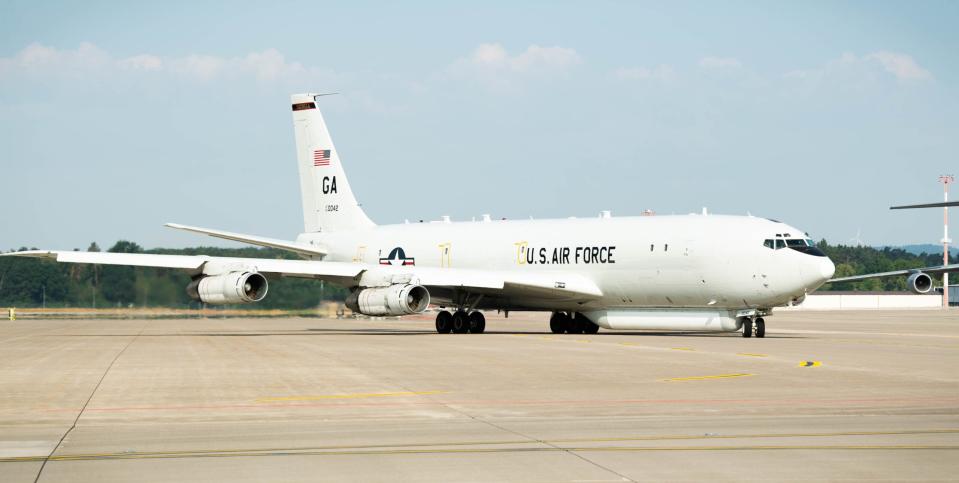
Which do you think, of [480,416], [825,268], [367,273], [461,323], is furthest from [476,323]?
[480,416]

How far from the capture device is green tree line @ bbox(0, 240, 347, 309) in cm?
5178

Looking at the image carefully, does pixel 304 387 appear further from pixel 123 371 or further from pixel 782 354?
pixel 782 354

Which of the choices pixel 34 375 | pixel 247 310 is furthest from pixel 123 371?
pixel 247 310

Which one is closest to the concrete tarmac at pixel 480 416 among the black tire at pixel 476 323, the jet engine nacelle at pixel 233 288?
the jet engine nacelle at pixel 233 288

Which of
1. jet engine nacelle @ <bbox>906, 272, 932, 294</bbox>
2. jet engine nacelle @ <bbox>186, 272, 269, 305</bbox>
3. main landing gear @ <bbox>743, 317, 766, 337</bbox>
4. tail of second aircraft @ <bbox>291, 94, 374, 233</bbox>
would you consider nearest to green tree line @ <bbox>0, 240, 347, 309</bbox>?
tail of second aircraft @ <bbox>291, 94, 374, 233</bbox>

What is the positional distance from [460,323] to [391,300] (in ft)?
16.0

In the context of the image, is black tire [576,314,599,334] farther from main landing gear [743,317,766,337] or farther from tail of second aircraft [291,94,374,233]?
tail of second aircraft [291,94,374,233]

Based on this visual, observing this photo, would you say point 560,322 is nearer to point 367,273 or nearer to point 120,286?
point 367,273

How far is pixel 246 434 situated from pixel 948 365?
16.4m

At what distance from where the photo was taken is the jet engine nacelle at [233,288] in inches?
1586

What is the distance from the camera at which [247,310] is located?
2611 inches

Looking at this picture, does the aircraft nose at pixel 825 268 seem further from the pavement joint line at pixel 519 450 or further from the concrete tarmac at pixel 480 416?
the pavement joint line at pixel 519 450

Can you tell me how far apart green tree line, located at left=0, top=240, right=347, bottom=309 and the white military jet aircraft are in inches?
232

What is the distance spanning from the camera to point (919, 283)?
54.7m
